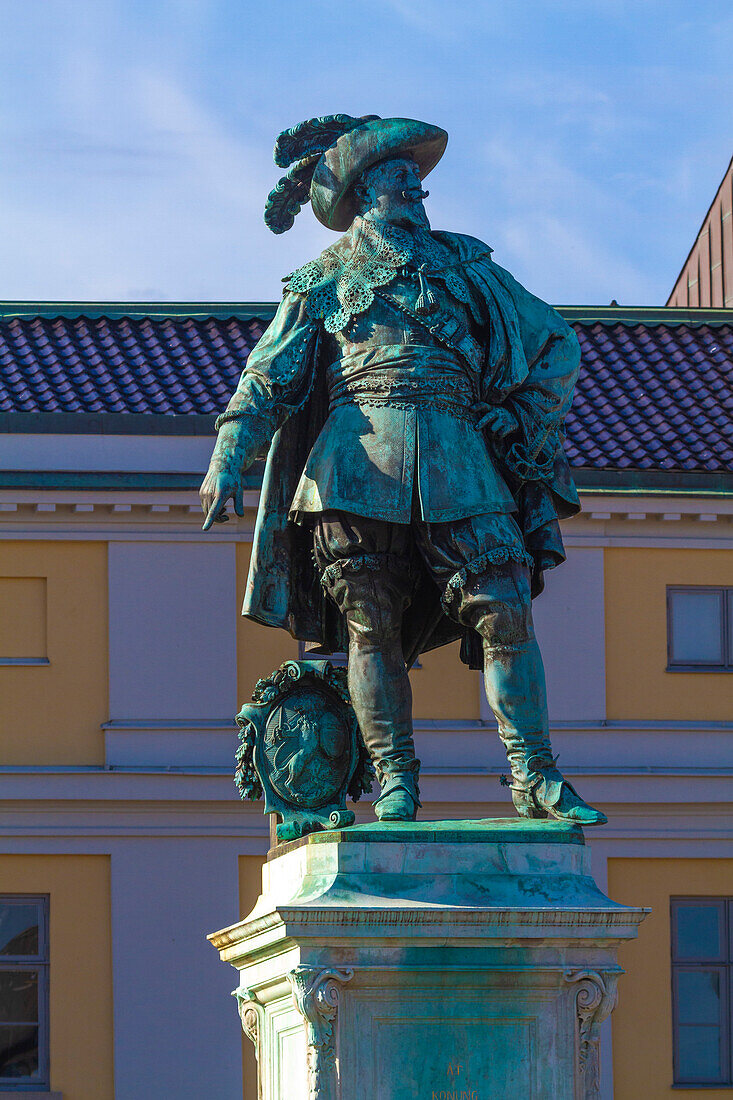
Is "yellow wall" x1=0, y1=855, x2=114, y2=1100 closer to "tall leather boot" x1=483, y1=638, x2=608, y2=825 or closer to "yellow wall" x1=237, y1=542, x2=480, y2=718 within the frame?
"yellow wall" x1=237, y1=542, x2=480, y2=718

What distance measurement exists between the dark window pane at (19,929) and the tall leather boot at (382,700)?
15617 mm

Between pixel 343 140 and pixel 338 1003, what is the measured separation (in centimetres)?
292

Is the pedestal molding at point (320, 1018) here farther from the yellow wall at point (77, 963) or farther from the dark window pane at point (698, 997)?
the dark window pane at point (698, 997)

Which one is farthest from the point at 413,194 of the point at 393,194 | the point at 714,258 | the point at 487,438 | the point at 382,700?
the point at 714,258

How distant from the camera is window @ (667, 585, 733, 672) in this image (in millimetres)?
24203

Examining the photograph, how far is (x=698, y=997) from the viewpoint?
23172 mm

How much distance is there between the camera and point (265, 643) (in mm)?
23438

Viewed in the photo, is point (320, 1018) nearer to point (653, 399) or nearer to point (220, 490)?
point (220, 490)

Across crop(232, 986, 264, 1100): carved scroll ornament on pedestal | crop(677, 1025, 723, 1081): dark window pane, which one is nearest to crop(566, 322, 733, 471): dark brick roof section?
crop(677, 1025, 723, 1081): dark window pane

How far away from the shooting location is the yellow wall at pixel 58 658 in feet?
77.0

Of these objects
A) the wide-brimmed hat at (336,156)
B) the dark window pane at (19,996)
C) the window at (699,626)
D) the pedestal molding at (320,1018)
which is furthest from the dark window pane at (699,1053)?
the pedestal molding at (320,1018)

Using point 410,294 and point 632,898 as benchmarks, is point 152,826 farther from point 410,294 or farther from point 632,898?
point 410,294

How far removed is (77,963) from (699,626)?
6966 mm

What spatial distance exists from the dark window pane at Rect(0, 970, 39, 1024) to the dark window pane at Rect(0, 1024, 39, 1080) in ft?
0.32
